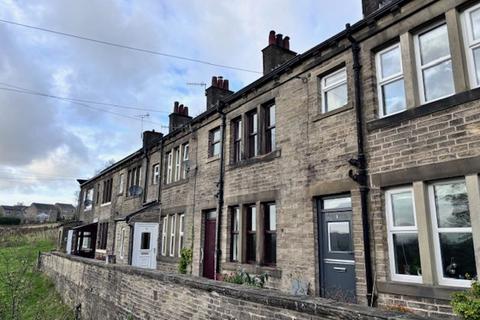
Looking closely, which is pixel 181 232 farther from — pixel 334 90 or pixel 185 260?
pixel 334 90

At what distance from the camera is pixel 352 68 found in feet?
29.4

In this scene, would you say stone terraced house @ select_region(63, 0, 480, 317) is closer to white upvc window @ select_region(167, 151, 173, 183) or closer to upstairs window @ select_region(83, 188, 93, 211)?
white upvc window @ select_region(167, 151, 173, 183)

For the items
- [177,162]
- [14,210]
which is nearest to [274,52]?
[177,162]

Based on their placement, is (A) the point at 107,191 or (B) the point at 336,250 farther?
(A) the point at 107,191

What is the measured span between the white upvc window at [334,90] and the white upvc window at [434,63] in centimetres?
195

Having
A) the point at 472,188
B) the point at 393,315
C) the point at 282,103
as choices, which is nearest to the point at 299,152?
the point at 282,103

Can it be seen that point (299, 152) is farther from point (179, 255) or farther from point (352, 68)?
point (179, 255)

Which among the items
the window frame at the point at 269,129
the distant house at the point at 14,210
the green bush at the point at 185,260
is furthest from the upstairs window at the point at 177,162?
the distant house at the point at 14,210

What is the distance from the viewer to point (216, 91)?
16.3 meters

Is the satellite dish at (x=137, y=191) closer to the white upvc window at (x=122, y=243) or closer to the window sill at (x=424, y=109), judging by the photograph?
the white upvc window at (x=122, y=243)

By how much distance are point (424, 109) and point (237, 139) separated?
23.9 ft

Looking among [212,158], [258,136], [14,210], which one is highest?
[14,210]

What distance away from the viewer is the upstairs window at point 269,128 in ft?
38.5

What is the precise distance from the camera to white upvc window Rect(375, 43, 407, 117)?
8047mm
